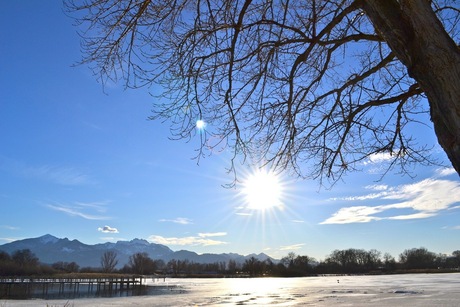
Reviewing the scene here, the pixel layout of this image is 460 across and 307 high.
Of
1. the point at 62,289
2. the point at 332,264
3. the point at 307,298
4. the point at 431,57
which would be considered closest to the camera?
the point at 431,57

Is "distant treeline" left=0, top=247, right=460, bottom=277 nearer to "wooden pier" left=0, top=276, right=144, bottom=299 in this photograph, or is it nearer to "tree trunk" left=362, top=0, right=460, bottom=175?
"wooden pier" left=0, top=276, right=144, bottom=299

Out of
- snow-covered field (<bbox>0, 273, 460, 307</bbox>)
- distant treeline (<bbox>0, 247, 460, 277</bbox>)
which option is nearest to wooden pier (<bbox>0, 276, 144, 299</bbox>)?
snow-covered field (<bbox>0, 273, 460, 307</bbox>)

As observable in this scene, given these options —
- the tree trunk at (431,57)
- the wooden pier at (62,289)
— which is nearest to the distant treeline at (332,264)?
the wooden pier at (62,289)

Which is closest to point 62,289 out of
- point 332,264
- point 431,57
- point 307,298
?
point 307,298

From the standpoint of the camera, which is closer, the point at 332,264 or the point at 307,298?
the point at 307,298

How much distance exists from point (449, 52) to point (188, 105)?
3.00m

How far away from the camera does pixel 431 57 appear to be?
2371 millimetres

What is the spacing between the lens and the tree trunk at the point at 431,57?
229cm

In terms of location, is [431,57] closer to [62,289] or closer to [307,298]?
[307,298]

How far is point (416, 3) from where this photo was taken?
252 cm

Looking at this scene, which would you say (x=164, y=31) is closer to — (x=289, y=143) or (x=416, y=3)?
(x=289, y=143)

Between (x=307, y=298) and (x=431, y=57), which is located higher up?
(x=431, y=57)

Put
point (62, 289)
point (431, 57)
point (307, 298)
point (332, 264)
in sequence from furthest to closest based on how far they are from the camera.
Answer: point (332, 264), point (62, 289), point (307, 298), point (431, 57)

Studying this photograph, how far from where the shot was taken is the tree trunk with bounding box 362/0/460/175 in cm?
229
